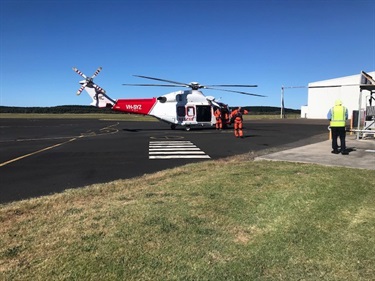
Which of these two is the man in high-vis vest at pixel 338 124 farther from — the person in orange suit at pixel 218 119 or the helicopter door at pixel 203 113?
the helicopter door at pixel 203 113

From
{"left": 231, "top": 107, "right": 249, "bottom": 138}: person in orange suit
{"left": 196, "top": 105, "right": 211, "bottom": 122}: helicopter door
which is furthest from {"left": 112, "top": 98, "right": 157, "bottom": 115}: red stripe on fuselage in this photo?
{"left": 231, "top": 107, "right": 249, "bottom": 138}: person in orange suit

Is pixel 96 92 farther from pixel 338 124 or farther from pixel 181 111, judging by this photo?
pixel 338 124

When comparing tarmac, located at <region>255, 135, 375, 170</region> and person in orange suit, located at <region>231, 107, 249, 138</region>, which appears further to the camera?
person in orange suit, located at <region>231, 107, 249, 138</region>

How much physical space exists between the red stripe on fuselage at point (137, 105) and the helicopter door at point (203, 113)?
367 centimetres

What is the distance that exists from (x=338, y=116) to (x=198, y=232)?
9.62 m

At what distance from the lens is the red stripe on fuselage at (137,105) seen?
27641 mm

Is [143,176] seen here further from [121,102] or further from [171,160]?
[121,102]

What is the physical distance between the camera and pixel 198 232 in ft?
14.7

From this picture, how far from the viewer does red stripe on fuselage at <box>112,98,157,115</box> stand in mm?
27641

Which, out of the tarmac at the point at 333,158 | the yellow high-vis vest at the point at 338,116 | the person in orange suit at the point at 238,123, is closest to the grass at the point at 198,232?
the tarmac at the point at 333,158

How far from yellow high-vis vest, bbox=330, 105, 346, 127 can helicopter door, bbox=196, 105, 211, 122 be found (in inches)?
632

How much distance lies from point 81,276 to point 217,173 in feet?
17.2

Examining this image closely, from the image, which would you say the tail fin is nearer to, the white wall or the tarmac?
the tarmac

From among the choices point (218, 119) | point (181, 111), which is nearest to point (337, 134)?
point (218, 119)
